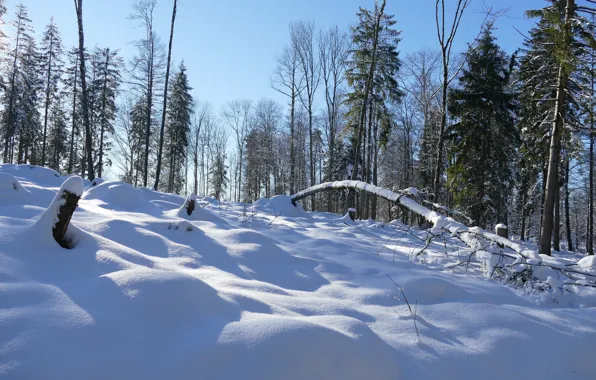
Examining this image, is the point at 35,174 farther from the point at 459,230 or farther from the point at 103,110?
the point at 103,110

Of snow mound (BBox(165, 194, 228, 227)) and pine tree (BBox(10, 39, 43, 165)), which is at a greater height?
pine tree (BBox(10, 39, 43, 165))

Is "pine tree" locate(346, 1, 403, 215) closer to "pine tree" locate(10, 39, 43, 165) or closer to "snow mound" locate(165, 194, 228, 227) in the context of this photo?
"snow mound" locate(165, 194, 228, 227)

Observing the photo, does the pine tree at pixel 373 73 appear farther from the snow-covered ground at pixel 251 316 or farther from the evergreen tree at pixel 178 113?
the evergreen tree at pixel 178 113

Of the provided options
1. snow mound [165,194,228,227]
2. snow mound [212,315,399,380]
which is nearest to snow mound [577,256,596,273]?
snow mound [212,315,399,380]

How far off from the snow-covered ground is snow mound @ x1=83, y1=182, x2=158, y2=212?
1464 mm

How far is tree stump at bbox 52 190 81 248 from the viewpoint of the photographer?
251cm

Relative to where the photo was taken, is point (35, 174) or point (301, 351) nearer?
point (301, 351)

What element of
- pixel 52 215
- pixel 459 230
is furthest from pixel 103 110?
pixel 459 230

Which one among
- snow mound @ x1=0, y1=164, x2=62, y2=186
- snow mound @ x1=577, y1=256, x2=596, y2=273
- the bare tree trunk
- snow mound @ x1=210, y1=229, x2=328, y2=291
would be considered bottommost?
snow mound @ x1=210, y1=229, x2=328, y2=291

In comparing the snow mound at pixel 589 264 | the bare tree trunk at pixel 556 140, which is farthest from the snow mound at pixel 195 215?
the bare tree trunk at pixel 556 140

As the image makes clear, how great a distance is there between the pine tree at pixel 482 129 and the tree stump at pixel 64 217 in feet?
55.4

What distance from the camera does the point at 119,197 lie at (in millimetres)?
5344

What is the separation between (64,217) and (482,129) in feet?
57.8

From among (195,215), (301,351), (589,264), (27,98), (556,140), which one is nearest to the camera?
(301,351)
